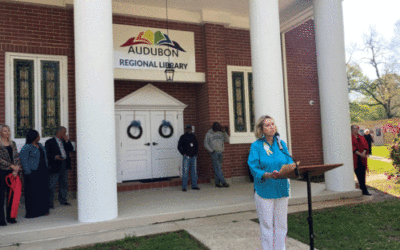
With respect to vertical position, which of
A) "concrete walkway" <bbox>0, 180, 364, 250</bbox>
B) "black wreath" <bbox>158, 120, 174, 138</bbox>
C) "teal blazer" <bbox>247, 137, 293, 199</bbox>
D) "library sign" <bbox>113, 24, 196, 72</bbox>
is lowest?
"concrete walkway" <bbox>0, 180, 364, 250</bbox>

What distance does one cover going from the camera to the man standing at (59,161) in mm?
6352

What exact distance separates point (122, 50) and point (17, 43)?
2.44 metres

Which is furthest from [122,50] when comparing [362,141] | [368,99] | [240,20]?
[368,99]

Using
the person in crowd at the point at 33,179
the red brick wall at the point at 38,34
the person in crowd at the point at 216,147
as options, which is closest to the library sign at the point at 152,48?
the red brick wall at the point at 38,34

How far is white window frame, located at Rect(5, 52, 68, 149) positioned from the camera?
7047 millimetres

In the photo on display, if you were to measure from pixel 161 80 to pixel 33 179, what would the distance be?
424cm

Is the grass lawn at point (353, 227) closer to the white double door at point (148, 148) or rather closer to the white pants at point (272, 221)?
the white pants at point (272, 221)

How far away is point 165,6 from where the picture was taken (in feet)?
28.0

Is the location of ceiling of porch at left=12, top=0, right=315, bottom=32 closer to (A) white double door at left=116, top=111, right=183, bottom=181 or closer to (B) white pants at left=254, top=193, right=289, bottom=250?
(A) white double door at left=116, top=111, right=183, bottom=181

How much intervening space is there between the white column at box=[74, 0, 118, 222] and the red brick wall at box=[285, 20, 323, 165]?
7.14 metres

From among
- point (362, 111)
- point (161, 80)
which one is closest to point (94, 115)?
point (161, 80)

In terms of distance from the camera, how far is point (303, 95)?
10.7 m

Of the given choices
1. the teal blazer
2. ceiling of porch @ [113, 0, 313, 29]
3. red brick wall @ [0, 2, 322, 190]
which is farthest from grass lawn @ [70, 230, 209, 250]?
ceiling of porch @ [113, 0, 313, 29]

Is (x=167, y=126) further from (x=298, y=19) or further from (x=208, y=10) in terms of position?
(x=298, y=19)
